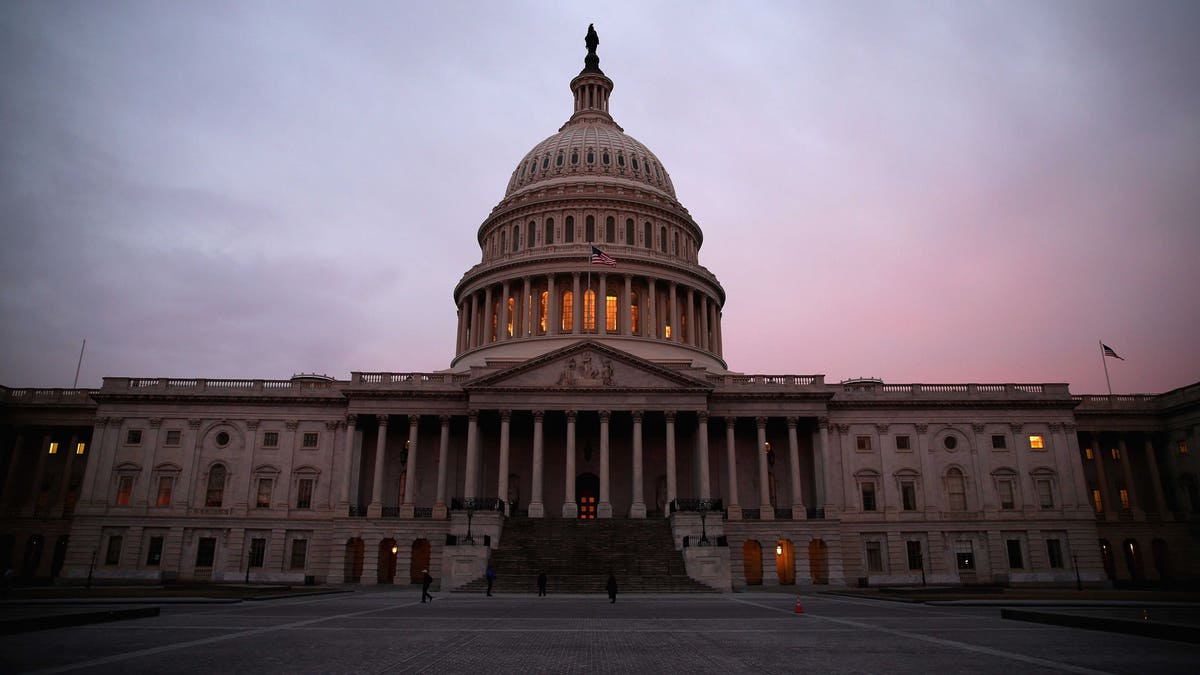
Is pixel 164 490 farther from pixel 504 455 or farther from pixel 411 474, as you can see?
pixel 504 455

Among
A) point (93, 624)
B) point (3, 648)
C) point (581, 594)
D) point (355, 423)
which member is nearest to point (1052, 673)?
point (3, 648)

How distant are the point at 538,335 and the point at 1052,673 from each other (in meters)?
58.1

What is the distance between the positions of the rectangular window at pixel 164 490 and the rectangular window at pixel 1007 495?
63.0 metres

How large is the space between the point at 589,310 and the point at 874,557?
3215cm

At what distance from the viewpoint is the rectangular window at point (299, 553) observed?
5544 cm

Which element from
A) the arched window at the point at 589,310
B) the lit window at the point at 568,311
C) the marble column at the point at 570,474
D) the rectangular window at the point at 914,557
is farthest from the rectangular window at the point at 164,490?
the rectangular window at the point at 914,557

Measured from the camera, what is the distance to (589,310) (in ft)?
233

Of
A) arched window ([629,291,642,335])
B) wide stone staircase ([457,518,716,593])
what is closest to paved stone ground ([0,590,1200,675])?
wide stone staircase ([457,518,716,593])

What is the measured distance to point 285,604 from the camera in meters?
31.6

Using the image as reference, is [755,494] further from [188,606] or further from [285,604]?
[188,606]

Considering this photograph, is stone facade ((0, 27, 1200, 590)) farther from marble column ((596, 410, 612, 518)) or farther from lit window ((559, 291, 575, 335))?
lit window ((559, 291, 575, 335))

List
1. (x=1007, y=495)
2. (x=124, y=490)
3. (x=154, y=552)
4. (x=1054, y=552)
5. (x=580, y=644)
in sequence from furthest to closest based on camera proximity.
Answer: (x=1007, y=495) < (x=124, y=490) < (x=1054, y=552) < (x=154, y=552) < (x=580, y=644)

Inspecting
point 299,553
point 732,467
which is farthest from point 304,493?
point 732,467

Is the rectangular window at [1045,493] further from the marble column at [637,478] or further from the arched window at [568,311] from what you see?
the arched window at [568,311]
